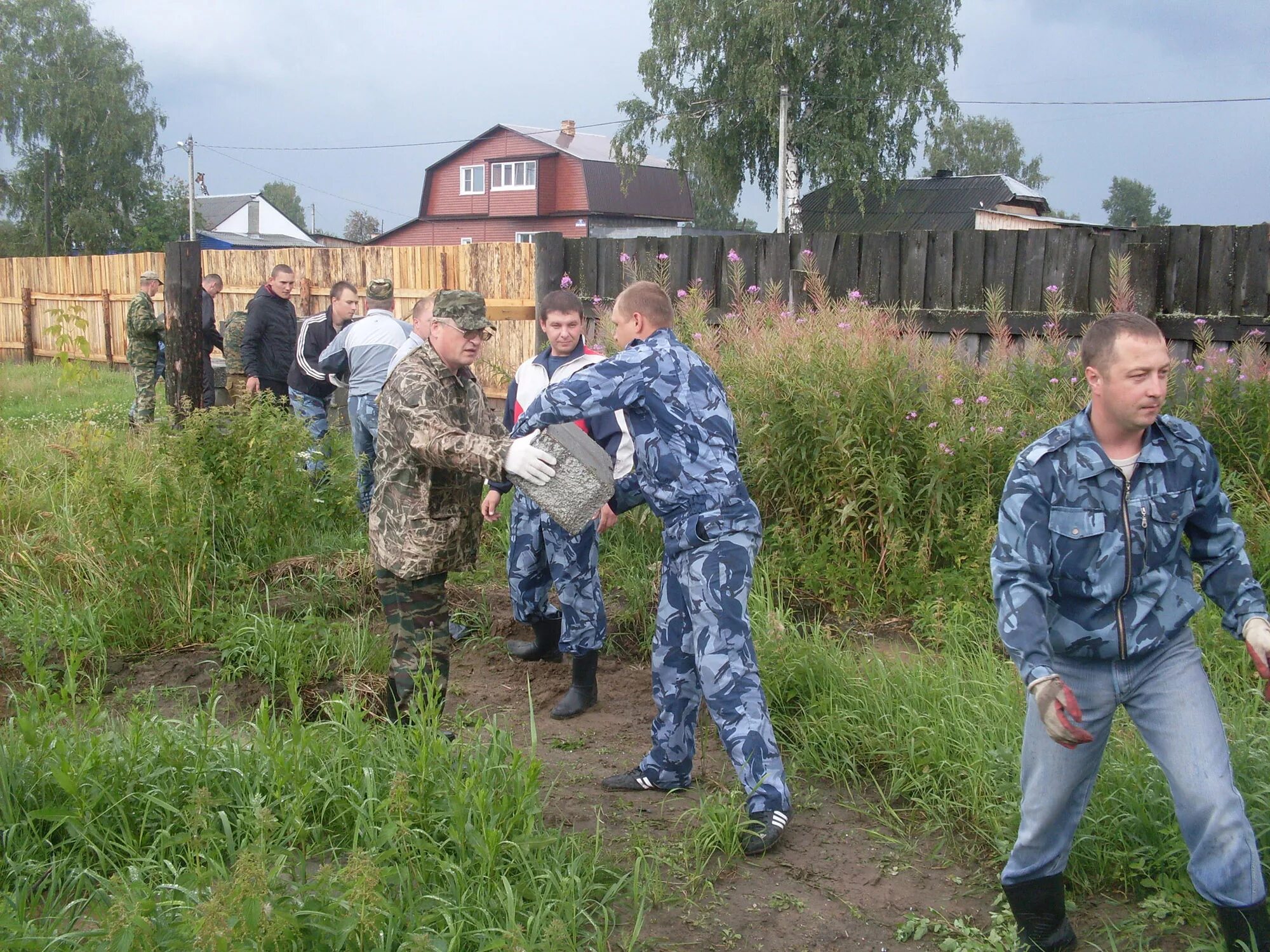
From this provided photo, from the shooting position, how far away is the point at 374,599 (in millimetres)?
6293

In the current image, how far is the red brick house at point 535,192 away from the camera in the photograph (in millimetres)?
51938

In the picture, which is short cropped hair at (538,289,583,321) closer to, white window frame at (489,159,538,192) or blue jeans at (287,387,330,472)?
blue jeans at (287,387,330,472)

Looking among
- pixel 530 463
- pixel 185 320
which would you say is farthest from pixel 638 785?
pixel 185 320

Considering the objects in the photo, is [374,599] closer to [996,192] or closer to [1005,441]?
[1005,441]

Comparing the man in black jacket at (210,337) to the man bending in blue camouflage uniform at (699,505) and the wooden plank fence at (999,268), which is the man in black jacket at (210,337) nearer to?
the wooden plank fence at (999,268)

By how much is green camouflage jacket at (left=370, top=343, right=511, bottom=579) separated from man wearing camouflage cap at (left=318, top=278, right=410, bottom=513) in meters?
3.32

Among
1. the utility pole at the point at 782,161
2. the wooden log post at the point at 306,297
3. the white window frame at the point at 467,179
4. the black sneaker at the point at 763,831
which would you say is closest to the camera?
the black sneaker at the point at 763,831

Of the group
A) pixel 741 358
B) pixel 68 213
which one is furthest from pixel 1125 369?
pixel 68 213

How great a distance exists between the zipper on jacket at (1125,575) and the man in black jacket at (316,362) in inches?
273

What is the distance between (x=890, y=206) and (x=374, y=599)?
3854 centimetres

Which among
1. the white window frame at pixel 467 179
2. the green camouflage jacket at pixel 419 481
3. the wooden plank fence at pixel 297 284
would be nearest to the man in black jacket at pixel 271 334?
the wooden plank fence at pixel 297 284

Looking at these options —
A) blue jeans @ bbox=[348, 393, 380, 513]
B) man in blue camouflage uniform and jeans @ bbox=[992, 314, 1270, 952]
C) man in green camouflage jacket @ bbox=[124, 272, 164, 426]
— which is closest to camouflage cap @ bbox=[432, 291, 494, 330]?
man in blue camouflage uniform and jeans @ bbox=[992, 314, 1270, 952]

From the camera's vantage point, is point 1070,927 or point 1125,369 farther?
point 1070,927

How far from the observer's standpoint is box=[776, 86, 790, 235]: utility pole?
105 feet
